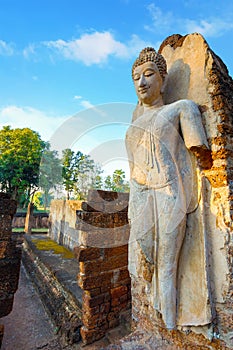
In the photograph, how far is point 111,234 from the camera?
8.71 ft

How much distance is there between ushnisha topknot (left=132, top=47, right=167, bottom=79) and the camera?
1.63m

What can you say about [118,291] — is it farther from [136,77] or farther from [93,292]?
[136,77]

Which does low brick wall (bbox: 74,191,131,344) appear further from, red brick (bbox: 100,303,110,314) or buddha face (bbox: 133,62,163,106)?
buddha face (bbox: 133,62,163,106)

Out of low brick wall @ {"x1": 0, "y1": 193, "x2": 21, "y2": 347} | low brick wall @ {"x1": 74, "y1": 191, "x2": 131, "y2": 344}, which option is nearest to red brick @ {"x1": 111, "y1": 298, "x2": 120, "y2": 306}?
low brick wall @ {"x1": 74, "y1": 191, "x2": 131, "y2": 344}

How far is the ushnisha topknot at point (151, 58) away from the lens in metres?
1.63

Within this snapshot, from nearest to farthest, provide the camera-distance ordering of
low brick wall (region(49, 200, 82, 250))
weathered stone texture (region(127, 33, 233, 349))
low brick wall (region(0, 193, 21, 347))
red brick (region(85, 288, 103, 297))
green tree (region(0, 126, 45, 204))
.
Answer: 1. weathered stone texture (region(127, 33, 233, 349))
2. low brick wall (region(0, 193, 21, 347))
3. red brick (region(85, 288, 103, 297))
4. low brick wall (region(49, 200, 82, 250))
5. green tree (region(0, 126, 45, 204))

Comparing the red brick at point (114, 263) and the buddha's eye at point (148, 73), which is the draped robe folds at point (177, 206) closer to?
the buddha's eye at point (148, 73)

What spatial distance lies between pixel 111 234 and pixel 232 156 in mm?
1784

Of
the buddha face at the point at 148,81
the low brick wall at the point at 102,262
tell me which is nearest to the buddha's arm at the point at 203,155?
the buddha face at the point at 148,81

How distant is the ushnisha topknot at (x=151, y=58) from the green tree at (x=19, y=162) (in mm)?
20102

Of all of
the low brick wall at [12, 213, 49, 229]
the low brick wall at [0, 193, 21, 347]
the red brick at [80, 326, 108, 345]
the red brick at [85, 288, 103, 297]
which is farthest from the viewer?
the low brick wall at [12, 213, 49, 229]

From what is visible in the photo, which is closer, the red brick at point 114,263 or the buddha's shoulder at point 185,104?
the buddha's shoulder at point 185,104

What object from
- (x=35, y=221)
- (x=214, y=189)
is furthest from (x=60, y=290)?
(x=35, y=221)

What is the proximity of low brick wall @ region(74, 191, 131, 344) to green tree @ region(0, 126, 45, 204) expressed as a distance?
19.1 m
